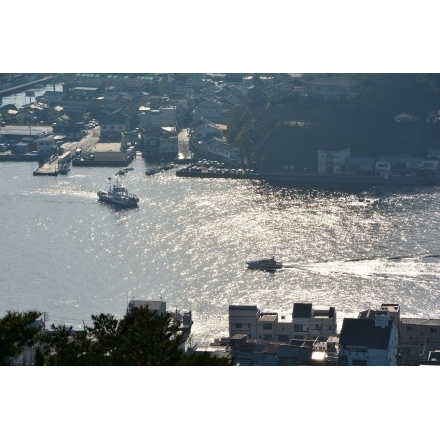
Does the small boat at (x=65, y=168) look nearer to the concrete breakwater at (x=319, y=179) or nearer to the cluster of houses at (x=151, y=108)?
the cluster of houses at (x=151, y=108)

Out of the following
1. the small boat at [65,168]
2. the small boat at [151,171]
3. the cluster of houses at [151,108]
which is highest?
the cluster of houses at [151,108]

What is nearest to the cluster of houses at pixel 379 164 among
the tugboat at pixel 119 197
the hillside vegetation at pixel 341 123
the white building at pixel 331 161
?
the white building at pixel 331 161

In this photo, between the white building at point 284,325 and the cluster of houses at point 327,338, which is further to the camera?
the white building at point 284,325

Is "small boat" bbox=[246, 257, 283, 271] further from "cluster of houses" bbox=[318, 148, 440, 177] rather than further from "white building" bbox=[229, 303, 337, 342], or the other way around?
"cluster of houses" bbox=[318, 148, 440, 177]

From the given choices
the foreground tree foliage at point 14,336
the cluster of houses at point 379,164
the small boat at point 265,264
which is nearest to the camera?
the foreground tree foliage at point 14,336

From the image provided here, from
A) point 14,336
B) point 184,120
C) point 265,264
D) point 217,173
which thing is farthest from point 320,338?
point 184,120

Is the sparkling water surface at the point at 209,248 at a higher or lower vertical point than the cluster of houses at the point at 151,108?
lower
